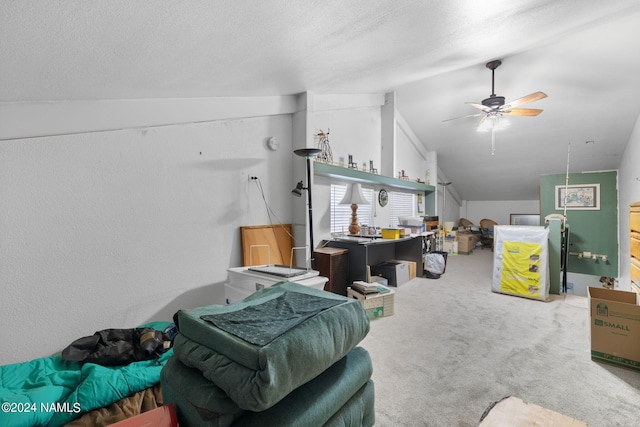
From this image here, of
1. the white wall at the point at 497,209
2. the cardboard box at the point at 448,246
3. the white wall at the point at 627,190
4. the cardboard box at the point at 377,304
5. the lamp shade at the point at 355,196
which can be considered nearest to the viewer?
the cardboard box at the point at 377,304

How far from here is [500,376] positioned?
6.78ft

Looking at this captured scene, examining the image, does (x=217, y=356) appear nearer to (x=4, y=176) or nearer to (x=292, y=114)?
(x=4, y=176)

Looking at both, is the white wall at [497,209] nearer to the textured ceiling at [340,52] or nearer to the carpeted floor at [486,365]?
the textured ceiling at [340,52]

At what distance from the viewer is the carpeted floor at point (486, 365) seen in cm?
173

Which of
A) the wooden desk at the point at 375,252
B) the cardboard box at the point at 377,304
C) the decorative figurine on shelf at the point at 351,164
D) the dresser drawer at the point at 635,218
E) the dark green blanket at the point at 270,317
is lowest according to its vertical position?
the cardboard box at the point at 377,304

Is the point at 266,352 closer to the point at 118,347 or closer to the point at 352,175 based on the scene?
the point at 118,347

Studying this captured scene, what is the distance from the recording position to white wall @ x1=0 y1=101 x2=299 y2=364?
1.80 meters

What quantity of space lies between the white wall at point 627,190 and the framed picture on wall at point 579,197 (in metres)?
0.34

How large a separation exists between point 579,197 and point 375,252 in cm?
436

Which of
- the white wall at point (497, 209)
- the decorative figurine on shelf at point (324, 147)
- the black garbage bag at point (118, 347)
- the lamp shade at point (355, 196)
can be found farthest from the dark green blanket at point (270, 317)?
the white wall at point (497, 209)

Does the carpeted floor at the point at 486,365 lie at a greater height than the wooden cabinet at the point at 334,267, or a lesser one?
lesser

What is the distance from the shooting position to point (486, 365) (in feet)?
7.27

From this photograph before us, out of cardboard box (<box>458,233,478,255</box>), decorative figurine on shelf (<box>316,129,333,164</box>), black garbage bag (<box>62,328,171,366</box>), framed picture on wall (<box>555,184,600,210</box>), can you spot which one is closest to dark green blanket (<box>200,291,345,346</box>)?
black garbage bag (<box>62,328,171,366</box>)

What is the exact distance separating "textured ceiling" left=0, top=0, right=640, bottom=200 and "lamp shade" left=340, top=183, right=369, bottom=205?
1.34 metres
